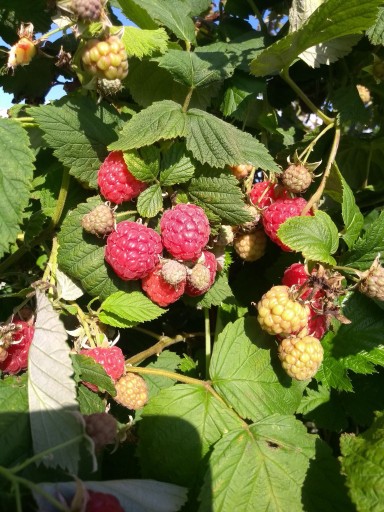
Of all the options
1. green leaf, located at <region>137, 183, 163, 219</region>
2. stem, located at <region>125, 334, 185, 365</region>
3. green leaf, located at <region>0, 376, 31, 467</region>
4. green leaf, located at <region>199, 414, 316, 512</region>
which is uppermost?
green leaf, located at <region>137, 183, 163, 219</region>

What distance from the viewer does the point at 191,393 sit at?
142 cm

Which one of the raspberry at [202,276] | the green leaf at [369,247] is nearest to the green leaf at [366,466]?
the green leaf at [369,247]

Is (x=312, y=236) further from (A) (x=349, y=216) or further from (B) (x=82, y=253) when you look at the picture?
(B) (x=82, y=253)

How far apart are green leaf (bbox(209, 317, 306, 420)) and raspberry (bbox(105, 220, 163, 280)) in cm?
33

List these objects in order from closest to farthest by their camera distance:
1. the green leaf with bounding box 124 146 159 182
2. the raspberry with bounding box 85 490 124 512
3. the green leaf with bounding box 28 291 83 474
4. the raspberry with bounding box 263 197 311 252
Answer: the raspberry with bounding box 85 490 124 512 < the green leaf with bounding box 28 291 83 474 < the green leaf with bounding box 124 146 159 182 < the raspberry with bounding box 263 197 311 252

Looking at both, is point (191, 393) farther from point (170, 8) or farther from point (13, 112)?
point (170, 8)

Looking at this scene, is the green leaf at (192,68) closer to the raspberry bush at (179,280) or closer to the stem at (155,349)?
the raspberry bush at (179,280)

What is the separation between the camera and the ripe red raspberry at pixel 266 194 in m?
1.51

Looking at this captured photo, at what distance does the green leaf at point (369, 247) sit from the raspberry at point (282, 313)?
0.23 m

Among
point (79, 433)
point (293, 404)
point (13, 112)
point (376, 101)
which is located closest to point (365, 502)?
point (293, 404)

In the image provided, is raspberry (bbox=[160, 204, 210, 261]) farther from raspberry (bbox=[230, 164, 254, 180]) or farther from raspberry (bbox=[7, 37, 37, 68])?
raspberry (bbox=[7, 37, 37, 68])

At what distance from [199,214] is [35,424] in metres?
0.61

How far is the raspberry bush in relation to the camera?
1.17m

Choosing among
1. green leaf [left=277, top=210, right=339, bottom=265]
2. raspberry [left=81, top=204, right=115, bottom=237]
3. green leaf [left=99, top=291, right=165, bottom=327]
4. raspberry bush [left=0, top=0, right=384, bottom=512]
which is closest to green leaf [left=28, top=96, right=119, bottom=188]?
raspberry bush [left=0, top=0, right=384, bottom=512]
